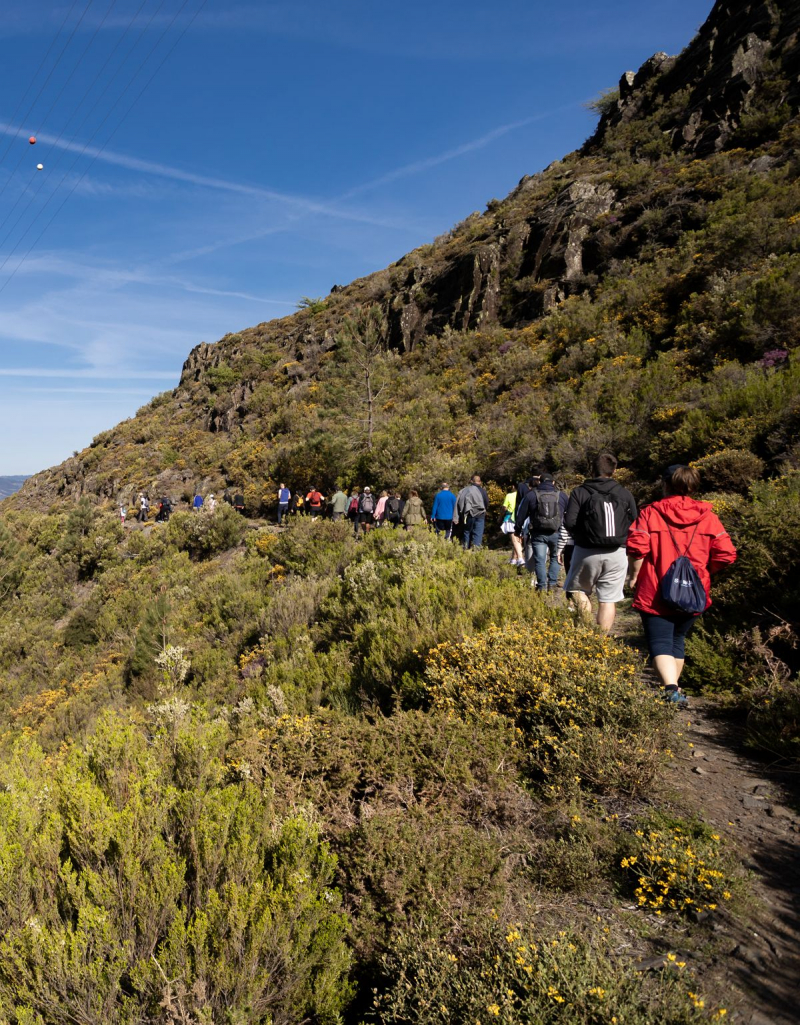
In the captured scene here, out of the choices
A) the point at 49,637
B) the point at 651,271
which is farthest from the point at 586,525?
the point at 651,271

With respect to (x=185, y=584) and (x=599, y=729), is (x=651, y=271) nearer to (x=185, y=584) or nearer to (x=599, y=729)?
(x=185, y=584)

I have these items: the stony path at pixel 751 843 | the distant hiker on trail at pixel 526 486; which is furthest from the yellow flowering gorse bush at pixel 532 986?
the distant hiker on trail at pixel 526 486

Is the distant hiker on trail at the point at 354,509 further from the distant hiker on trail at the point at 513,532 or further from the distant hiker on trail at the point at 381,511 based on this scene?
the distant hiker on trail at the point at 513,532

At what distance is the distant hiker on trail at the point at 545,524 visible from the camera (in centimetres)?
705

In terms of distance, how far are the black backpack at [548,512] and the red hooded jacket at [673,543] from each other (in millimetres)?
3106

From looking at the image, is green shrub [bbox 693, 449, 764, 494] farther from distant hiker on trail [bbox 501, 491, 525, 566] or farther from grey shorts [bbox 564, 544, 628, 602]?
grey shorts [bbox 564, 544, 628, 602]

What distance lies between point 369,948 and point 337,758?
0.98 m

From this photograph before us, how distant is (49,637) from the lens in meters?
15.5

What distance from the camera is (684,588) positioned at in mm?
3707

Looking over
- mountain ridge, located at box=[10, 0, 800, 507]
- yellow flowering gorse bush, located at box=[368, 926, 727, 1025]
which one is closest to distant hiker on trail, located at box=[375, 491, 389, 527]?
mountain ridge, located at box=[10, 0, 800, 507]

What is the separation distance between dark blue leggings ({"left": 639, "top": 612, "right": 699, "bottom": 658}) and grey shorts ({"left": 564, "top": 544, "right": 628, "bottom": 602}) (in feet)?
2.52

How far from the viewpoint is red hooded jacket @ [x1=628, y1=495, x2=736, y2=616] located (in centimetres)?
377

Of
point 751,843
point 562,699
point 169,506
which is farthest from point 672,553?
point 169,506

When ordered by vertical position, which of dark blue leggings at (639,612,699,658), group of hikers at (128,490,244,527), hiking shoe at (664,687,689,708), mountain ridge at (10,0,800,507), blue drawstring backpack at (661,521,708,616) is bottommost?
hiking shoe at (664,687,689,708)
